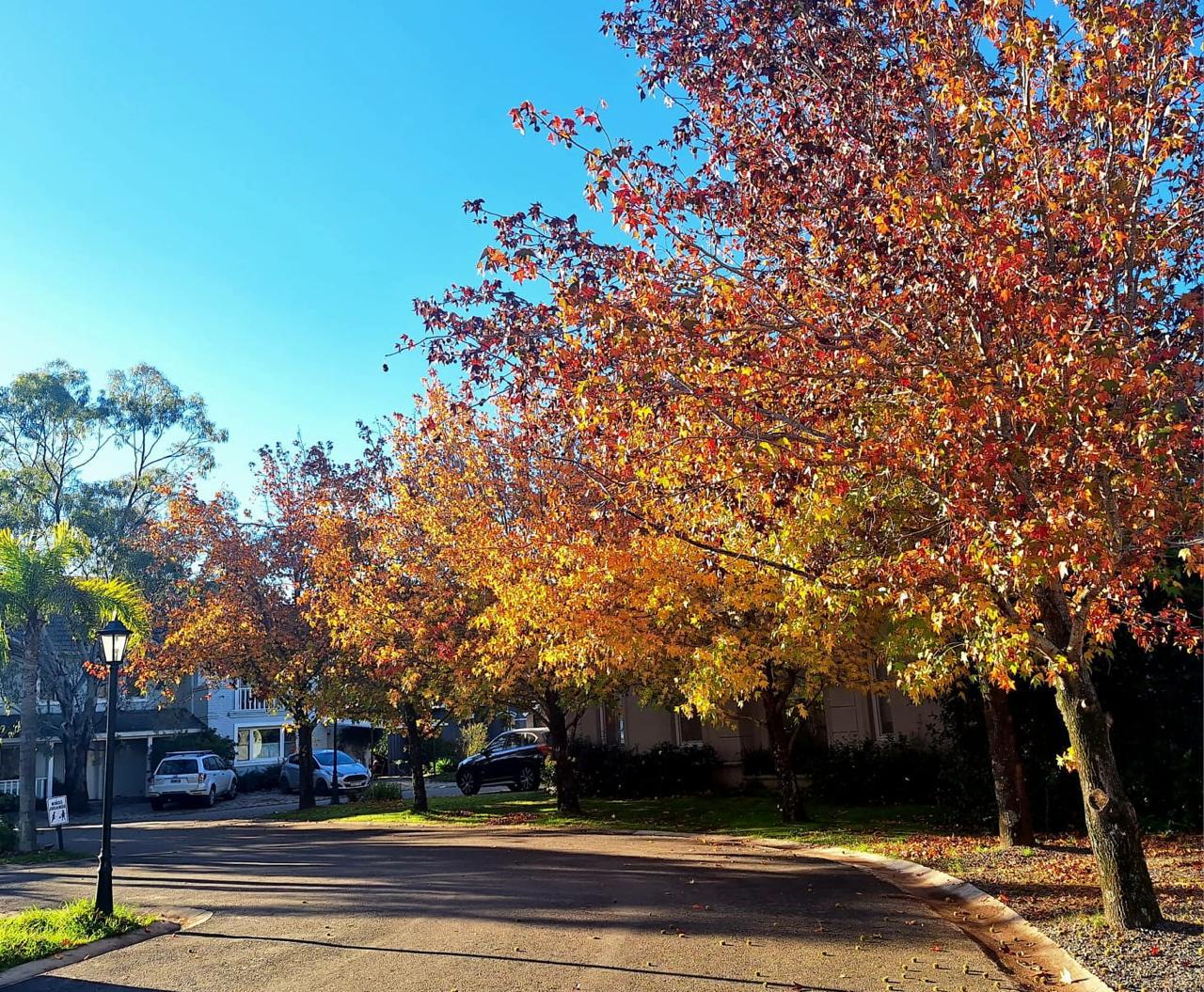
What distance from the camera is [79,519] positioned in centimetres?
3500

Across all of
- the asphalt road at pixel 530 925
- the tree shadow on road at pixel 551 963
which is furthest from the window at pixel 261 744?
the tree shadow on road at pixel 551 963

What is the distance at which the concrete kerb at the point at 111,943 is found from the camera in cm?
886

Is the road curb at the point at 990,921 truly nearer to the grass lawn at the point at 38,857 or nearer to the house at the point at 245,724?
the grass lawn at the point at 38,857

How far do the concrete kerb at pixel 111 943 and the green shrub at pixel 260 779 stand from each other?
99.5 feet

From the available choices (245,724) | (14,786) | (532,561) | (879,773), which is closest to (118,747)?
(14,786)

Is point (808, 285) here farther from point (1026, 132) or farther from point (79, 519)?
point (79, 519)

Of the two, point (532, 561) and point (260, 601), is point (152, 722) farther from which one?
point (532, 561)

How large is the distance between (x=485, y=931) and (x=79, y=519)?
30.7 metres

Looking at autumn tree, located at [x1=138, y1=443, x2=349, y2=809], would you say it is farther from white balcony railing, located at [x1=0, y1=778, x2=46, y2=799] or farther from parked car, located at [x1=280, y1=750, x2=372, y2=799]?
white balcony railing, located at [x1=0, y1=778, x2=46, y2=799]

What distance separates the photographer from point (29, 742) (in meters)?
21.0

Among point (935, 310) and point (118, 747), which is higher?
point (935, 310)

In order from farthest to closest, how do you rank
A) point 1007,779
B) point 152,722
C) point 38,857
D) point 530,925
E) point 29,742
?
point 152,722 → point 29,742 → point 38,857 → point 1007,779 → point 530,925

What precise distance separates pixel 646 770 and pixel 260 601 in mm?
11431

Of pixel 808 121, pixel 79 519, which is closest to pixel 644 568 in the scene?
pixel 808 121
